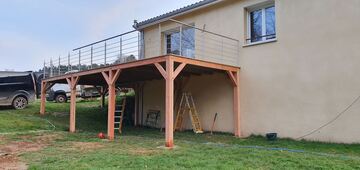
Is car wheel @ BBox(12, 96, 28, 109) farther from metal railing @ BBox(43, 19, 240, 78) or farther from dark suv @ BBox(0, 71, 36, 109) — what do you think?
metal railing @ BBox(43, 19, 240, 78)

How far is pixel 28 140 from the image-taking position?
9.96 metres

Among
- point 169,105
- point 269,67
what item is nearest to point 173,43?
point 269,67

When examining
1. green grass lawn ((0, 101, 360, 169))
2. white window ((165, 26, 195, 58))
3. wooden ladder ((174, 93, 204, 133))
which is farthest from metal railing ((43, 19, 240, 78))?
green grass lawn ((0, 101, 360, 169))

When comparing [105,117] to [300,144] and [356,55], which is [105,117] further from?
[356,55]

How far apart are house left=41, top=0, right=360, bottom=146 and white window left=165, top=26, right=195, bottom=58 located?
0.17 feet

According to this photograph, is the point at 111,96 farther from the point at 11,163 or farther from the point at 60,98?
the point at 60,98

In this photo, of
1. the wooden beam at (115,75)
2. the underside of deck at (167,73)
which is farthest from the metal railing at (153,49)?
the wooden beam at (115,75)

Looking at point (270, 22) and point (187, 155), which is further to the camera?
point (270, 22)

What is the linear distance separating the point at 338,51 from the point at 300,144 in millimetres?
2787

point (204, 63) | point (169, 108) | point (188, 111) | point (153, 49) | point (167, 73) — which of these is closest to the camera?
point (169, 108)

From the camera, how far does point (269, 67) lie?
34.7ft

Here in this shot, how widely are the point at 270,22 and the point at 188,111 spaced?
482 centimetres

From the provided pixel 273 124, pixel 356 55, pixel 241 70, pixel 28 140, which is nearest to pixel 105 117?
pixel 28 140

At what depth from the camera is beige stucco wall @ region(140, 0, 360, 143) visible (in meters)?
8.77
